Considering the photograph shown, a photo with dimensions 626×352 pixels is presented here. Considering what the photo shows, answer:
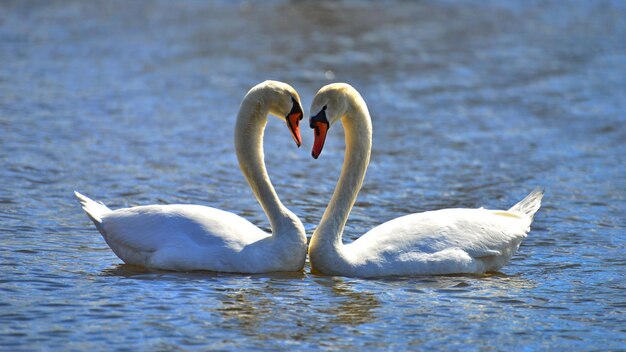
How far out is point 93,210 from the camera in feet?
30.3

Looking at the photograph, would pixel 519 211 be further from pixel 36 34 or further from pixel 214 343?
pixel 36 34

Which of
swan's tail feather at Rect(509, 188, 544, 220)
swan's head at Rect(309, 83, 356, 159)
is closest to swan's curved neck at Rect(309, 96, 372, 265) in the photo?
swan's head at Rect(309, 83, 356, 159)

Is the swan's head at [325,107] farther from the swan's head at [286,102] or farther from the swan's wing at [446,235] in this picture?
the swan's wing at [446,235]

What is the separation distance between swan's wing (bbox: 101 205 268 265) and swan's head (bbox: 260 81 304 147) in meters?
0.82

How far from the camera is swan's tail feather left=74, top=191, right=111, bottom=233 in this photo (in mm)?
9097

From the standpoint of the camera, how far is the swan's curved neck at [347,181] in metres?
8.80

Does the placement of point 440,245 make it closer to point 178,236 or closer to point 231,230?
point 231,230

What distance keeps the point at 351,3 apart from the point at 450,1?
7.60 feet

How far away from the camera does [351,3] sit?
26922mm

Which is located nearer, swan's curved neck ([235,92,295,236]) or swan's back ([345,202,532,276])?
swan's back ([345,202,532,276])

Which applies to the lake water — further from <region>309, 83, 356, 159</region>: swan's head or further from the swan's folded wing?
<region>309, 83, 356, 159</region>: swan's head

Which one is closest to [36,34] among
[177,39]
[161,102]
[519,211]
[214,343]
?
[177,39]

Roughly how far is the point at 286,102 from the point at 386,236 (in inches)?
50.5

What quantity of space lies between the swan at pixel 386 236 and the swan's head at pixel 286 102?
0.15m
